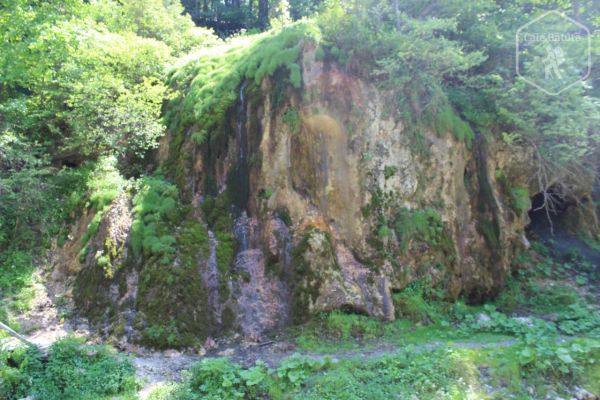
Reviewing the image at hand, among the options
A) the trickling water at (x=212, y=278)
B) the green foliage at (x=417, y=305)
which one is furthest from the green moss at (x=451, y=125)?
the trickling water at (x=212, y=278)

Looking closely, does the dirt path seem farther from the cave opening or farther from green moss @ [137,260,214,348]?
the cave opening

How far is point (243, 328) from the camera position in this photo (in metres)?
8.59

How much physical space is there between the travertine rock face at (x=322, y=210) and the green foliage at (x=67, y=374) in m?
2.01

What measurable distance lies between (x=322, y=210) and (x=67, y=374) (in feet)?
19.4

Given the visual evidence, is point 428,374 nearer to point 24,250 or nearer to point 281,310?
point 281,310

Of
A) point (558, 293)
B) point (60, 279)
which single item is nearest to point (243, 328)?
point (60, 279)

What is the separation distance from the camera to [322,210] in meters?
9.91

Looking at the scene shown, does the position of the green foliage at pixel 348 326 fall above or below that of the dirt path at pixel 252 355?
above

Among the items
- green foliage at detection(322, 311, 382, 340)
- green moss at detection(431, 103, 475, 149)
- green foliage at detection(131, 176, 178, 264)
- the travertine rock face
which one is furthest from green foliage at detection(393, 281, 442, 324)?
green foliage at detection(131, 176, 178, 264)

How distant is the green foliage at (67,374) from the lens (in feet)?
20.0

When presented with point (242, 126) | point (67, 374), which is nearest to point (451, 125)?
point (242, 126)

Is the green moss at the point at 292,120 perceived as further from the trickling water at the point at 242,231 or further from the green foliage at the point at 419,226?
the green foliage at the point at 419,226

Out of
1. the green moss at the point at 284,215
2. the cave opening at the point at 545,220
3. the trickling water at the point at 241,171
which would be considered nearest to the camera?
the green moss at the point at 284,215

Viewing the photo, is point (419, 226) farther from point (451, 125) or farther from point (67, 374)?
point (67, 374)
